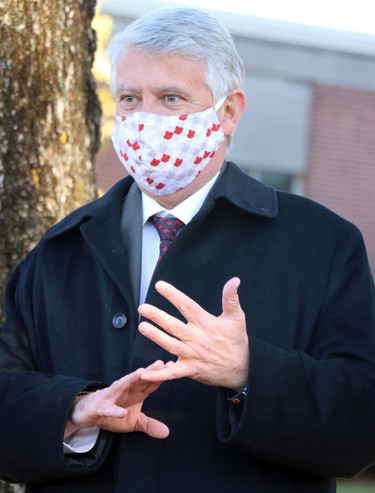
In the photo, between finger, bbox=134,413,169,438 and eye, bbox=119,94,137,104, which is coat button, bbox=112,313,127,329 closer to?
finger, bbox=134,413,169,438

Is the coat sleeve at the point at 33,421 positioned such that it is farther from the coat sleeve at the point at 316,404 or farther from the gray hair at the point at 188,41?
the gray hair at the point at 188,41

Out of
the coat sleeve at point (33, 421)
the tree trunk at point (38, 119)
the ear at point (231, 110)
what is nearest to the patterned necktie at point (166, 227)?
the ear at point (231, 110)

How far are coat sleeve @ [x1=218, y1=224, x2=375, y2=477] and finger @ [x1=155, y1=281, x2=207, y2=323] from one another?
194mm

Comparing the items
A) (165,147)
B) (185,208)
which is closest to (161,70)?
(165,147)

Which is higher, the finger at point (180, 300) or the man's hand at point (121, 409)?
the finger at point (180, 300)

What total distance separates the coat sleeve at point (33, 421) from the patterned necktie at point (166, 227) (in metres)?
0.49

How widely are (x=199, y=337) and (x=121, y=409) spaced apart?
267 mm

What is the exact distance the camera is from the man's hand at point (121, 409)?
8.41ft

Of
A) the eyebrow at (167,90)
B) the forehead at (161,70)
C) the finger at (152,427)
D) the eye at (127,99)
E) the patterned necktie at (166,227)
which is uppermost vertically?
the forehead at (161,70)

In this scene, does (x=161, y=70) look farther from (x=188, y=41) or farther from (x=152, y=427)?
(x=152, y=427)

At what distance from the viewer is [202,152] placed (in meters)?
3.05

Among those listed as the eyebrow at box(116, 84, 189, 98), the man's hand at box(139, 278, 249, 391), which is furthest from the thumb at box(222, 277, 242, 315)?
the eyebrow at box(116, 84, 189, 98)

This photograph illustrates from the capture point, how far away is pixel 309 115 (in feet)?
49.8

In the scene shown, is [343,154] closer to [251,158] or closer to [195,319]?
[251,158]
